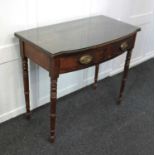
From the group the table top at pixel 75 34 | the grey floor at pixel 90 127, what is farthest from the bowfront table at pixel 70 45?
the grey floor at pixel 90 127

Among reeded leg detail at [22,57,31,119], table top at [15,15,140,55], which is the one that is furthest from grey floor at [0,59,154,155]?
table top at [15,15,140,55]

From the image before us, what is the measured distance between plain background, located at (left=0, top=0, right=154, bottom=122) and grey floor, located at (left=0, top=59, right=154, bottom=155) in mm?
115

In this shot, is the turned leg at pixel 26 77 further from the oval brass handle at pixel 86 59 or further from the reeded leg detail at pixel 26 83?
the oval brass handle at pixel 86 59

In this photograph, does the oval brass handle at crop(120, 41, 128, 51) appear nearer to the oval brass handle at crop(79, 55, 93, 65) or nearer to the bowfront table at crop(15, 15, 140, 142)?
the bowfront table at crop(15, 15, 140, 142)

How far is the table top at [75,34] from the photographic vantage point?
141 cm

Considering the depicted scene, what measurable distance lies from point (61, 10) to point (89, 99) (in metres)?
0.84

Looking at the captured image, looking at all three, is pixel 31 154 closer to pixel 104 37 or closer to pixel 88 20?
pixel 104 37

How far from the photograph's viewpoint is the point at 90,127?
74.6 inches

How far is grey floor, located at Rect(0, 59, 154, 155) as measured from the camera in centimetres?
170

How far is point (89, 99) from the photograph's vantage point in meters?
2.22

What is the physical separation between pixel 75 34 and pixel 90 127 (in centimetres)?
73

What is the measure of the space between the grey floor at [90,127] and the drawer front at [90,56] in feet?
1.91

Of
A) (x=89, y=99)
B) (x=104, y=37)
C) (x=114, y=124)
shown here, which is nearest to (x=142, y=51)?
(x=89, y=99)

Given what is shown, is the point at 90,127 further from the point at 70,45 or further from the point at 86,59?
the point at 70,45
